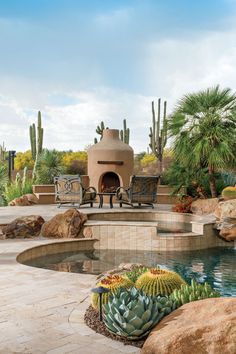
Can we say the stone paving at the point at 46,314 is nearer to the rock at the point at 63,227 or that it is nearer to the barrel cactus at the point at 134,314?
the barrel cactus at the point at 134,314

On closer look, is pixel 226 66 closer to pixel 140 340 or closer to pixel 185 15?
pixel 185 15

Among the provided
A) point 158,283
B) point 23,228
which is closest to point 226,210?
point 23,228

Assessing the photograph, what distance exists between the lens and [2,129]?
1047 inches

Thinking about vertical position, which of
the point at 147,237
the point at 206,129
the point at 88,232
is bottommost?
the point at 147,237

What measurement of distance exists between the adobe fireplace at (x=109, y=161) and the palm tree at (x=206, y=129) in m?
2.46

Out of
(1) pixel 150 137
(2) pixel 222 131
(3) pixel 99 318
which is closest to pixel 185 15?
(2) pixel 222 131

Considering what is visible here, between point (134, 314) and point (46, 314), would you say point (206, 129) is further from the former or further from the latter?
point (134, 314)

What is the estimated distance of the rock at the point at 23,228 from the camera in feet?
30.5

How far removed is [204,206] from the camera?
12.1 meters

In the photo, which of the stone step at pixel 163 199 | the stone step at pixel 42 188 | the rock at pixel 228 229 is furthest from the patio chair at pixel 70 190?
the rock at pixel 228 229

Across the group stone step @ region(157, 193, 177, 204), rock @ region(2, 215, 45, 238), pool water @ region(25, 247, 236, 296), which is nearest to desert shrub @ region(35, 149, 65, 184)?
stone step @ region(157, 193, 177, 204)

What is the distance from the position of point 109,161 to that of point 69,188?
7.68ft

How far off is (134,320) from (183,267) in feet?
15.0

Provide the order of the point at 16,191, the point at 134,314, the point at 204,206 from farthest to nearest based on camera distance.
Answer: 1. the point at 16,191
2. the point at 204,206
3. the point at 134,314
